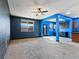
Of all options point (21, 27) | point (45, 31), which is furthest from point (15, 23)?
point (45, 31)

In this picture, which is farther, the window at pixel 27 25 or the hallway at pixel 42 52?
the window at pixel 27 25

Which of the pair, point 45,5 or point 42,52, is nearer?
point 42,52

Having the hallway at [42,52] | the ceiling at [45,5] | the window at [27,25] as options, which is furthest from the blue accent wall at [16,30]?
the hallway at [42,52]

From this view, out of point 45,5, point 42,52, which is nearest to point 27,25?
point 45,5

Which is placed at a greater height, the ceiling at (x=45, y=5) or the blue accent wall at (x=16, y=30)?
the ceiling at (x=45, y=5)

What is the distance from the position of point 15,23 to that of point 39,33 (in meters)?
4.15

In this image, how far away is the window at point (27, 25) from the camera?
977 centimetres

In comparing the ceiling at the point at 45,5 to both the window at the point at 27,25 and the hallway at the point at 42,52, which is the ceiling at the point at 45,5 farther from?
the window at the point at 27,25

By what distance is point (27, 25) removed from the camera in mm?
10195

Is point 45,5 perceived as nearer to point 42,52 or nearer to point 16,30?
point 42,52

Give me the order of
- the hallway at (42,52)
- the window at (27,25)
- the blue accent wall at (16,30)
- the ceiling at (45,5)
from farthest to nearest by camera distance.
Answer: the window at (27,25) < the blue accent wall at (16,30) < the ceiling at (45,5) < the hallway at (42,52)

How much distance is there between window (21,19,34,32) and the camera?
977cm

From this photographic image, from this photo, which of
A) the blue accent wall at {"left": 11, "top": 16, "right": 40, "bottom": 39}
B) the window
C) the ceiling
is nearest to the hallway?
the ceiling

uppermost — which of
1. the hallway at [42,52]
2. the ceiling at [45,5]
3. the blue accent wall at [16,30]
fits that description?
the ceiling at [45,5]
